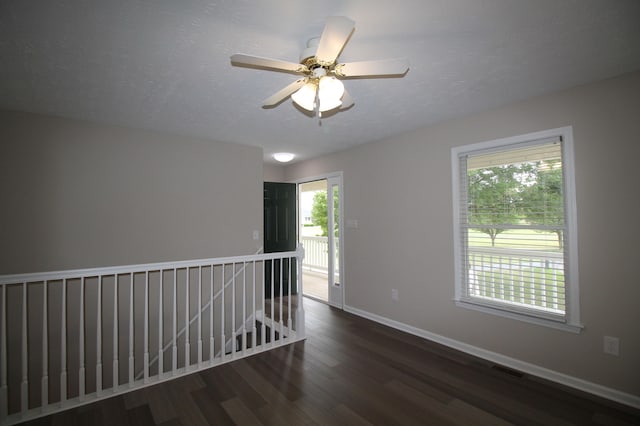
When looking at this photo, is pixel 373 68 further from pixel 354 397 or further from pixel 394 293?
pixel 394 293

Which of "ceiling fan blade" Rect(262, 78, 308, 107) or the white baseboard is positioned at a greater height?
"ceiling fan blade" Rect(262, 78, 308, 107)

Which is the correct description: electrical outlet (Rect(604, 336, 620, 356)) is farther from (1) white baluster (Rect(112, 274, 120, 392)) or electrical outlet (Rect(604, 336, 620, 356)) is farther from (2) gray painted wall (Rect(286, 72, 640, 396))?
(1) white baluster (Rect(112, 274, 120, 392))

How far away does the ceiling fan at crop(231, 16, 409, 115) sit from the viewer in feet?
4.55

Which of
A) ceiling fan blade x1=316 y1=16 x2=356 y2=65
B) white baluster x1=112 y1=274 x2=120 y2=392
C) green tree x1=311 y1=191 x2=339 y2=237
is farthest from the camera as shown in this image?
green tree x1=311 y1=191 x2=339 y2=237

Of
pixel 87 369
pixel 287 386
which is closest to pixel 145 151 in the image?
pixel 87 369

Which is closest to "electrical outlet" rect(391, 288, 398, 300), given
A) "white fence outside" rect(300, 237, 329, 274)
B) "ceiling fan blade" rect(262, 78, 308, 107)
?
"ceiling fan blade" rect(262, 78, 308, 107)

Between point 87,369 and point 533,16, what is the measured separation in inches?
189

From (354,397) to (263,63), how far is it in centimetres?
233

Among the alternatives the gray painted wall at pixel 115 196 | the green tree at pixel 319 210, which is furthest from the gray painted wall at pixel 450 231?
the green tree at pixel 319 210

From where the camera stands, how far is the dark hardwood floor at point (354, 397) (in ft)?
6.68

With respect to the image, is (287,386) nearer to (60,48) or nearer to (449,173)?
(449,173)

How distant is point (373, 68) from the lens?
64.3 inches

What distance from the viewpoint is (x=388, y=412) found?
2.10 metres

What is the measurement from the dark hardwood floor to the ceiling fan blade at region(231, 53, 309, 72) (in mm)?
2185
